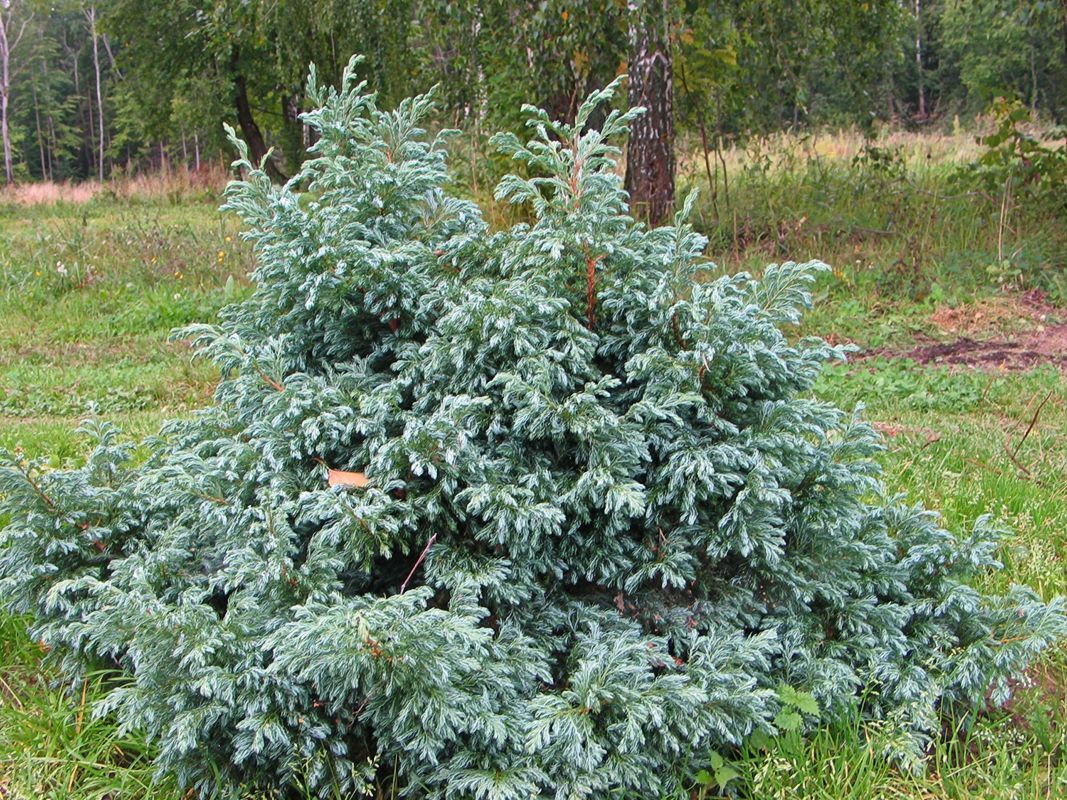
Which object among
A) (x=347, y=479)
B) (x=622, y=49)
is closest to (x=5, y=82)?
(x=622, y=49)

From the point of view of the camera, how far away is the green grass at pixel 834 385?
2.17 meters

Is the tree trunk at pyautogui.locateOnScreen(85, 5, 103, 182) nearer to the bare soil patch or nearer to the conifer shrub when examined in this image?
the bare soil patch

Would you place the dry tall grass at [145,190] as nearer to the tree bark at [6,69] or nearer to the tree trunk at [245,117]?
the tree trunk at [245,117]

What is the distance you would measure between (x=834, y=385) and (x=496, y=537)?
4492 millimetres

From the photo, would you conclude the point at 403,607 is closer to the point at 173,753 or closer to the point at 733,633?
the point at 173,753

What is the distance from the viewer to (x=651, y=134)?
27.0 feet

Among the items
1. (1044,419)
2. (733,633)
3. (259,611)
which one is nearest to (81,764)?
(259,611)

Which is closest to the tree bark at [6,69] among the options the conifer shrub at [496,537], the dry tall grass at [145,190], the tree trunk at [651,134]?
the dry tall grass at [145,190]

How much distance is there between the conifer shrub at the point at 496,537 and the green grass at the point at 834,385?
0.16 m

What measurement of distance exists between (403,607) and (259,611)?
44 cm

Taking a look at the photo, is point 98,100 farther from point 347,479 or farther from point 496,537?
point 496,537

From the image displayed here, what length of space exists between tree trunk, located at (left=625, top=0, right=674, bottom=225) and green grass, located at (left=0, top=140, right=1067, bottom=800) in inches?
41.3

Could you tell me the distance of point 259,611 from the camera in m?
2.11

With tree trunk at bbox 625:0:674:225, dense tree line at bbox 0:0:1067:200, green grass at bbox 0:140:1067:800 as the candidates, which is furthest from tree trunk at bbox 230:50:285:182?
tree trunk at bbox 625:0:674:225
